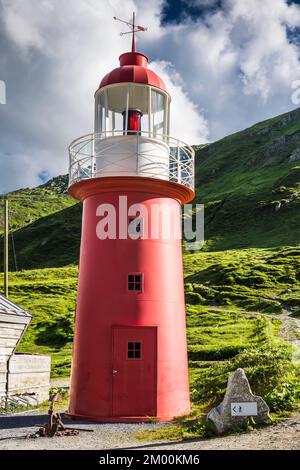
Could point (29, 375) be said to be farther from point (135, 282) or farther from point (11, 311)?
point (135, 282)

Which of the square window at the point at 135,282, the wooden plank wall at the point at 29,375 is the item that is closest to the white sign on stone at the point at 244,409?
the square window at the point at 135,282

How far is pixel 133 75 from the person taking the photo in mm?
15477

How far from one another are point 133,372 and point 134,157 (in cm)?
597

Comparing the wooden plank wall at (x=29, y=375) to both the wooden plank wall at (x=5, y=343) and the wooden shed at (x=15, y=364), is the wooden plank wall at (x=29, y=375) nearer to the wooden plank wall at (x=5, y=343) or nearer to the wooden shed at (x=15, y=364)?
the wooden shed at (x=15, y=364)

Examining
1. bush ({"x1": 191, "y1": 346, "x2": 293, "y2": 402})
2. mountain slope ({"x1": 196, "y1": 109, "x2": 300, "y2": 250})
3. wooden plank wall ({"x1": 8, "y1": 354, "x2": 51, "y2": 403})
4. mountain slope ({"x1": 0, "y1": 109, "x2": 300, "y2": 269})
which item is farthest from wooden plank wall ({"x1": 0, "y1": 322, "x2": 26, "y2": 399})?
mountain slope ({"x1": 196, "y1": 109, "x2": 300, "y2": 250})

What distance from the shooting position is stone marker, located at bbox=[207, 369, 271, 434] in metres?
12.0

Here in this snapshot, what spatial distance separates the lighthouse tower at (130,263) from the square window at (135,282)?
28 mm

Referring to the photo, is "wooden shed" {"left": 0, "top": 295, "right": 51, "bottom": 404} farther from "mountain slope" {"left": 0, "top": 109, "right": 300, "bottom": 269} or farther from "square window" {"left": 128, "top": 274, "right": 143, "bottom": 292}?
"mountain slope" {"left": 0, "top": 109, "right": 300, "bottom": 269}

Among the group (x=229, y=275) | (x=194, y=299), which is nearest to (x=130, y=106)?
(x=194, y=299)

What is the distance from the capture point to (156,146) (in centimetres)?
1538

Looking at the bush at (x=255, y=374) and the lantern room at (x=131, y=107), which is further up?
the lantern room at (x=131, y=107)

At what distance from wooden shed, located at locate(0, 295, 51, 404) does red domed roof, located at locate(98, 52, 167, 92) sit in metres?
8.97

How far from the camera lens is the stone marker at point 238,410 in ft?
39.3
